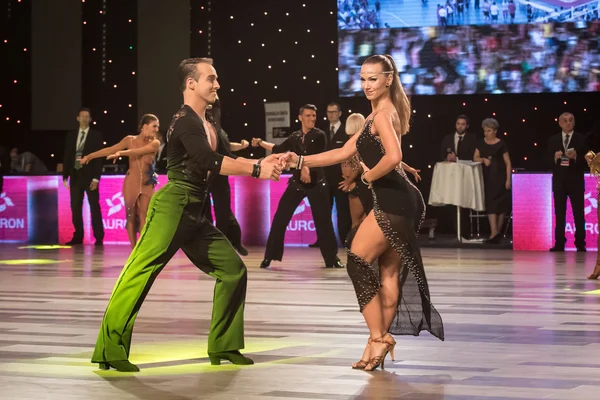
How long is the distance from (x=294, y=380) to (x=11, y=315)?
354 centimetres

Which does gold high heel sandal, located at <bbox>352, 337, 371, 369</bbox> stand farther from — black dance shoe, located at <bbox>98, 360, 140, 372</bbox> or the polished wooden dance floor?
black dance shoe, located at <bbox>98, 360, 140, 372</bbox>

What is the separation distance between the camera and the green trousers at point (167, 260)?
19.6 ft

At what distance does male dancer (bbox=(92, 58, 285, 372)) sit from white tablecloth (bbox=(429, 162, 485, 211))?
10463 millimetres

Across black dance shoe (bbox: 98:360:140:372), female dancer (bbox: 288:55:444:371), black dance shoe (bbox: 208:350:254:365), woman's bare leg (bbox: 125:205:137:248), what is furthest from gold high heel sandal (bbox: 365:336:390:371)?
woman's bare leg (bbox: 125:205:137:248)

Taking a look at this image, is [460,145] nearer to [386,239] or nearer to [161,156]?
[161,156]

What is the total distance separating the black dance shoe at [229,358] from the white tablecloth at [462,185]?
10.6 metres

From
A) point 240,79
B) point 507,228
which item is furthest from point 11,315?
point 240,79

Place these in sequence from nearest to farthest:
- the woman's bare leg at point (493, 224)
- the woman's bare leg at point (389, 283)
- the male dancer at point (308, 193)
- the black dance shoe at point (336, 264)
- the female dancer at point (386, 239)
A: the female dancer at point (386, 239)
the woman's bare leg at point (389, 283)
the male dancer at point (308, 193)
the black dance shoe at point (336, 264)
the woman's bare leg at point (493, 224)

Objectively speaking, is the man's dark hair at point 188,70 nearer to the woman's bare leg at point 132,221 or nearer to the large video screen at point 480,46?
the woman's bare leg at point 132,221

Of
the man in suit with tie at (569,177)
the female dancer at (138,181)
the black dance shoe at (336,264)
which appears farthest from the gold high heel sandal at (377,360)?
the man in suit with tie at (569,177)

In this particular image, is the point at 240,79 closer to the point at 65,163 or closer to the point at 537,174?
the point at 65,163

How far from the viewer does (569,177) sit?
15.2m

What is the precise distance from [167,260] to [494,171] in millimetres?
10976

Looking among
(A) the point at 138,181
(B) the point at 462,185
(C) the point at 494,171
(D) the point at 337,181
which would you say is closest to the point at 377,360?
(A) the point at 138,181
